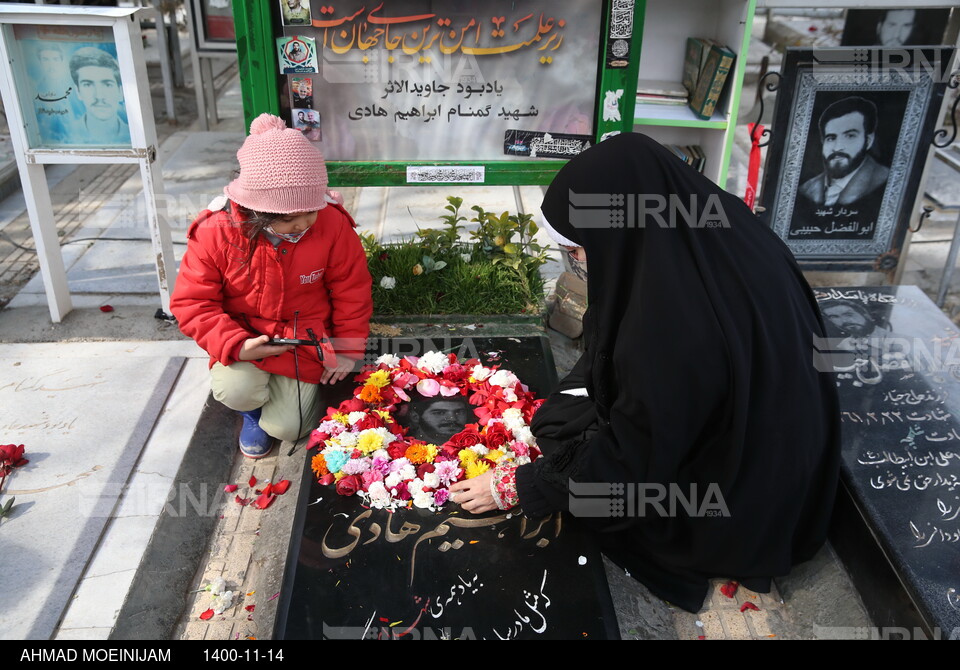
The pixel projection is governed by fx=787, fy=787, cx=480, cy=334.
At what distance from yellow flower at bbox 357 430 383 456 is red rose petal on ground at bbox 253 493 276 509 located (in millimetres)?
402

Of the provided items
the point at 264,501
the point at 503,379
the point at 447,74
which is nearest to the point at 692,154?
the point at 447,74

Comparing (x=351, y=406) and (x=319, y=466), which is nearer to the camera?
(x=319, y=466)

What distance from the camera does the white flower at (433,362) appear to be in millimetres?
3412

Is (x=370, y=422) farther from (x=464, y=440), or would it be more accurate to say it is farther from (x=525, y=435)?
(x=525, y=435)

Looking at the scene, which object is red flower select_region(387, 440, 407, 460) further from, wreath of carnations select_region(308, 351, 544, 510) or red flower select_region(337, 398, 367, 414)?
red flower select_region(337, 398, 367, 414)

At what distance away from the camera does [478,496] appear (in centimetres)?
261

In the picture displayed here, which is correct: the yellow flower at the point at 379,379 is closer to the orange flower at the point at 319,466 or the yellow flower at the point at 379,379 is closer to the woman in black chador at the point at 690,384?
the orange flower at the point at 319,466

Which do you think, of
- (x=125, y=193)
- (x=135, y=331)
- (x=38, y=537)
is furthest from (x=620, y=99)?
(x=125, y=193)

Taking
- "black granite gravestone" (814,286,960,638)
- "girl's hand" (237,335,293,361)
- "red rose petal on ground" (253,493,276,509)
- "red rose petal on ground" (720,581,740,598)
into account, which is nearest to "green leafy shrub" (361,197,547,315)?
"girl's hand" (237,335,293,361)

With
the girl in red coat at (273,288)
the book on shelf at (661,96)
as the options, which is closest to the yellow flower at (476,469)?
the girl in red coat at (273,288)

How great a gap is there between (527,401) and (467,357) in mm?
477

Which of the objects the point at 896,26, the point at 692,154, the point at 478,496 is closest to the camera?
the point at 478,496

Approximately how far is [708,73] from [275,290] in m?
2.56

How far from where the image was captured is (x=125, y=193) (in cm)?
566
